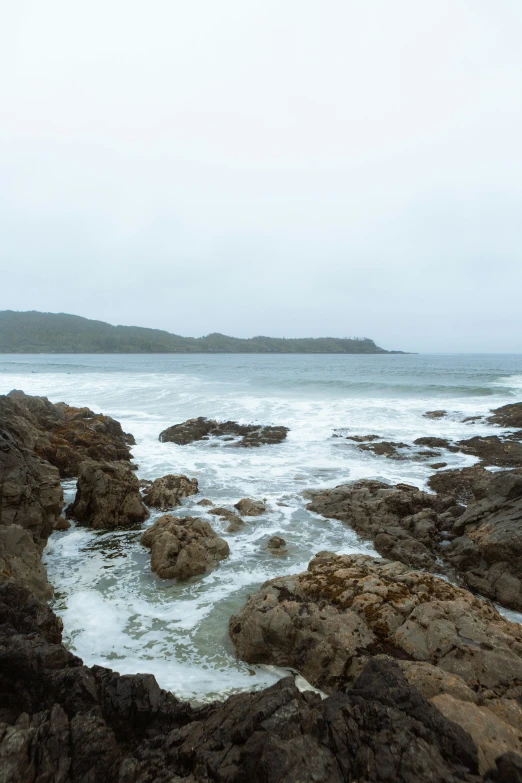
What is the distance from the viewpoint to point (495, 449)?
59.7 feet

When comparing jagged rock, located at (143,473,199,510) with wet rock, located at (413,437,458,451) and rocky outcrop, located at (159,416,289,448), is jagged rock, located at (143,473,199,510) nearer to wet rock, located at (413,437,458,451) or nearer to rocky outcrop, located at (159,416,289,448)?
rocky outcrop, located at (159,416,289,448)

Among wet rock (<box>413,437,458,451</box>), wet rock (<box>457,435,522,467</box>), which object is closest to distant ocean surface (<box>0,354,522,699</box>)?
wet rock (<box>457,435,522,467</box>)

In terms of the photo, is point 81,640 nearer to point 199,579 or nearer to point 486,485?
point 199,579

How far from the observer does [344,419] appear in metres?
27.3

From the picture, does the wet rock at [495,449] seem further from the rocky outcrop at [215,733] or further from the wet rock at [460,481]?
the rocky outcrop at [215,733]

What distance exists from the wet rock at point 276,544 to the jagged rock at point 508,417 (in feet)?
63.9

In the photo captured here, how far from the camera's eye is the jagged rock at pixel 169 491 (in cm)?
1227

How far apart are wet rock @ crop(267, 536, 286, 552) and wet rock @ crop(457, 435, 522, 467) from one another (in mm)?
10771

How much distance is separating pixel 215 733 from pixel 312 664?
252 centimetres

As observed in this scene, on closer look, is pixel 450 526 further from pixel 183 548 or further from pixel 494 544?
pixel 183 548

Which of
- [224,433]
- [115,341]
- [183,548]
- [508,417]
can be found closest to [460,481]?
[183,548]

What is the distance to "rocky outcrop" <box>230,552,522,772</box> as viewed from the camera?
4.69 m

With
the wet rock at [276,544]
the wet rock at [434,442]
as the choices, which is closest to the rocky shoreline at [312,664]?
the wet rock at [276,544]

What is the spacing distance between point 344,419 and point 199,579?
20.1 metres
